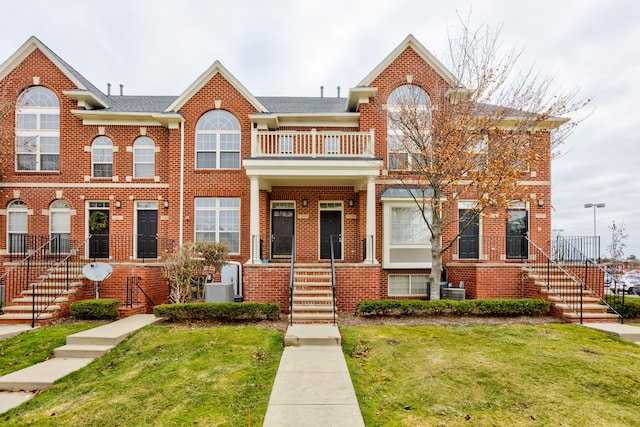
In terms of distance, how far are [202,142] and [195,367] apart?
31.3ft

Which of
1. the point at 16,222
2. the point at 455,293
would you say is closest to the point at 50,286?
the point at 16,222

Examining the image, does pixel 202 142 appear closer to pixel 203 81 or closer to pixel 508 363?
pixel 203 81

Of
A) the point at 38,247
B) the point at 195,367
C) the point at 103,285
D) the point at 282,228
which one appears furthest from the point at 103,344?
the point at 38,247

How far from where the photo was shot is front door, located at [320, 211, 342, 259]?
45.0ft

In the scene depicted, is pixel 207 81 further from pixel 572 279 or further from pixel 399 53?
pixel 572 279

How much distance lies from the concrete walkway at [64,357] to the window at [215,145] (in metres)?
6.19

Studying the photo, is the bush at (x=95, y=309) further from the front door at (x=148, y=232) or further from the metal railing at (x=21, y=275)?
the front door at (x=148, y=232)

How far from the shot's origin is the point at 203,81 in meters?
13.4

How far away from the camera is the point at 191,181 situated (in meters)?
13.4

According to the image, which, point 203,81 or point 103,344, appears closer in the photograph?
point 103,344

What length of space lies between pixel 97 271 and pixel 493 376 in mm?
10498

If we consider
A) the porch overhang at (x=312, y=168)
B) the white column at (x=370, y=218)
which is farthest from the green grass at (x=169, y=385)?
the porch overhang at (x=312, y=168)

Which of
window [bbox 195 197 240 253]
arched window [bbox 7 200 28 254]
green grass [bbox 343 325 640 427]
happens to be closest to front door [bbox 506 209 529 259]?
green grass [bbox 343 325 640 427]

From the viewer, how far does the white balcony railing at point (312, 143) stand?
11719 mm
